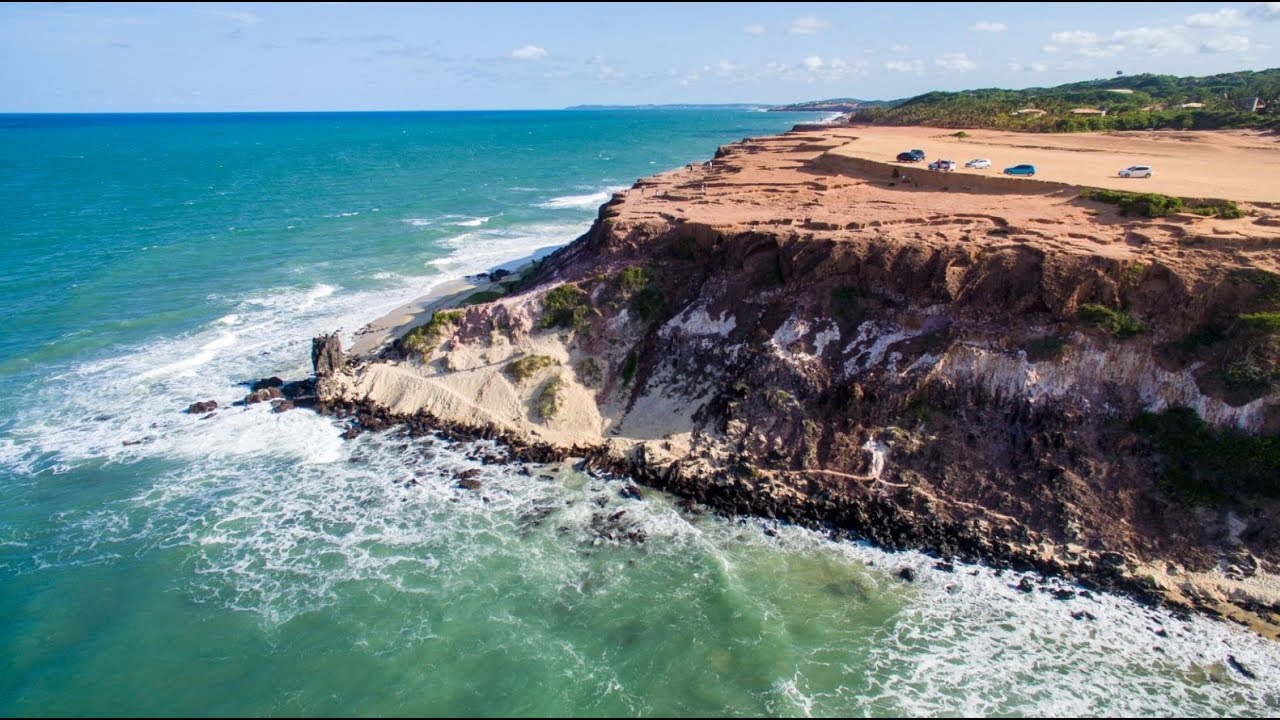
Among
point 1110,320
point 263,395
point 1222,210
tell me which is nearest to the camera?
point 1110,320

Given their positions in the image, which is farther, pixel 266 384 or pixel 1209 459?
pixel 266 384

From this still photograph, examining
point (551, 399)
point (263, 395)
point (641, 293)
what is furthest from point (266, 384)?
point (641, 293)

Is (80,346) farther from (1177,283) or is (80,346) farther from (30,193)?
(30,193)

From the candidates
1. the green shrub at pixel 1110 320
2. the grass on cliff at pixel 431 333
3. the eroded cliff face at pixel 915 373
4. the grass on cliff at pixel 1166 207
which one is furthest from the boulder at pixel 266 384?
the grass on cliff at pixel 1166 207

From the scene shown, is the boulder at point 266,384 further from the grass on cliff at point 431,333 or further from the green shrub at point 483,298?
the green shrub at point 483,298

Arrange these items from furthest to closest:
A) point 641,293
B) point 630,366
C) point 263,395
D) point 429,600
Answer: point 263,395 < point 641,293 < point 630,366 < point 429,600

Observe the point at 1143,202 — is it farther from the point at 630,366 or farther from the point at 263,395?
the point at 263,395

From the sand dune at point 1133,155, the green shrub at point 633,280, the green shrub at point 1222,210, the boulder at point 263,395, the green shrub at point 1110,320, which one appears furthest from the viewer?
the sand dune at point 1133,155

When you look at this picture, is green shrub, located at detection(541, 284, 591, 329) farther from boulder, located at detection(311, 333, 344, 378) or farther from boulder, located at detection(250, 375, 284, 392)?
boulder, located at detection(250, 375, 284, 392)
